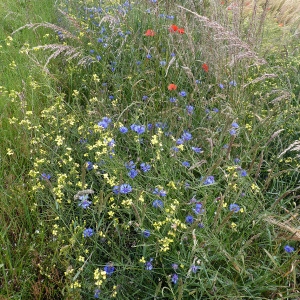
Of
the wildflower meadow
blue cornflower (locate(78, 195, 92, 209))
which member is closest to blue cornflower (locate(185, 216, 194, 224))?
the wildflower meadow

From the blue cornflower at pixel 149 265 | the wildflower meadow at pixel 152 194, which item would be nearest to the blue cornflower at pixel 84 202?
the wildflower meadow at pixel 152 194

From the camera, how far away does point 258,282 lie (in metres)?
1.47

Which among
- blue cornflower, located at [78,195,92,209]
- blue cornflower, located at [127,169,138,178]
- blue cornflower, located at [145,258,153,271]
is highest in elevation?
blue cornflower, located at [127,169,138,178]

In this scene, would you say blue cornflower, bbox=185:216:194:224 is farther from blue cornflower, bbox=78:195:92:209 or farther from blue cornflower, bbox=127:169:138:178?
blue cornflower, bbox=78:195:92:209

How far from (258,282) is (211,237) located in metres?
0.27

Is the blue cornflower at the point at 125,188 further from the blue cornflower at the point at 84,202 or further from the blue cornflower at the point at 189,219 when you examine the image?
the blue cornflower at the point at 189,219

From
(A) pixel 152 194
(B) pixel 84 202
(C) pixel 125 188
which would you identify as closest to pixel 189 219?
(A) pixel 152 194

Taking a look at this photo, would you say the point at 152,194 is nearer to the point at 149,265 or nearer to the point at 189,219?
the point at 189,219

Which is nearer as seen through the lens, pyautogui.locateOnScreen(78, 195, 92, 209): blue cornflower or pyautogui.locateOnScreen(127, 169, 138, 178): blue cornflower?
pyautogui.locateOnScreen(78, 195, 92, 209): blue cornflower

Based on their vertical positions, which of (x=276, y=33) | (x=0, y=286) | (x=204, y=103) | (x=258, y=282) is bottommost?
(x=0, y=286)

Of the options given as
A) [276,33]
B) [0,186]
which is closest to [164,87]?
[0,186]

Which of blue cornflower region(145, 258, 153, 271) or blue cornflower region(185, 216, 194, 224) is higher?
blue cornflower region(185, 216, 194, 224)

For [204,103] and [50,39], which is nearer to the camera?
[204,103]

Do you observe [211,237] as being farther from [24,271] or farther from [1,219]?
[1,219]
